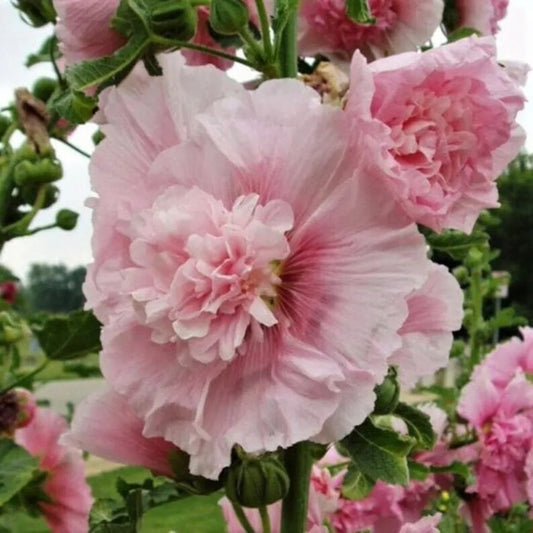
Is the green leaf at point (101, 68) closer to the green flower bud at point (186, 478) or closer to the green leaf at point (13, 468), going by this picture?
the green flower bud at point (186, 478)

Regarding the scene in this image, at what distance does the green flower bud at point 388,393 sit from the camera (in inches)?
26.1

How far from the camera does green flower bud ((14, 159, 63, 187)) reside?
1.13 metres

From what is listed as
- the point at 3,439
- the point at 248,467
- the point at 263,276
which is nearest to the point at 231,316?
the point at 263,276

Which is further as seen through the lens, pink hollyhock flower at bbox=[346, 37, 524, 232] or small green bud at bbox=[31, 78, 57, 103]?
small green bud at bbox=[31, 78, 57, 103]

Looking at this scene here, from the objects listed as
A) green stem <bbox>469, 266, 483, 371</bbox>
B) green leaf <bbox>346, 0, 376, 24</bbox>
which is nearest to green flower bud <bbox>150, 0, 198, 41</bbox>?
green leaf <bbox>346, 0, 376, 24</bbox>

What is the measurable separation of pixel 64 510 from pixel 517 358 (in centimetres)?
67

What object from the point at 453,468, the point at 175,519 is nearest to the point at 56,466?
the point at 453,468

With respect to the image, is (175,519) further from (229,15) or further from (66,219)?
(229,15)

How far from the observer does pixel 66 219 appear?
131cm

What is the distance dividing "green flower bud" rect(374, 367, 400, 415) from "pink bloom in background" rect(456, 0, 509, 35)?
326mm

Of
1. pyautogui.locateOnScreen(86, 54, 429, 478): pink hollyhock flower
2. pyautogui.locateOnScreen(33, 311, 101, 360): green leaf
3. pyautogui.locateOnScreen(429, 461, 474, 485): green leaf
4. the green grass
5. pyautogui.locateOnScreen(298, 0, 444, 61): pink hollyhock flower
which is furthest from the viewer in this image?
the green grass

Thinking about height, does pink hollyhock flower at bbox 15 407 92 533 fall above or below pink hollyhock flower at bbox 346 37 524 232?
below

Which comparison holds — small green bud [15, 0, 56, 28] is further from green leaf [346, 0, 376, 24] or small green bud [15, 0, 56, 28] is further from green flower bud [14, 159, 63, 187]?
green leaf [346, 0, 376, 24]

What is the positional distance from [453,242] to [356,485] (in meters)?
0.21
